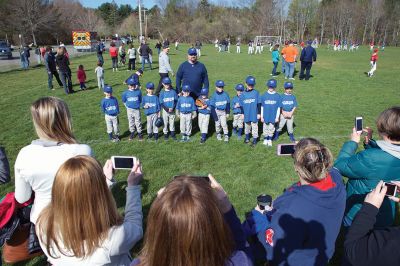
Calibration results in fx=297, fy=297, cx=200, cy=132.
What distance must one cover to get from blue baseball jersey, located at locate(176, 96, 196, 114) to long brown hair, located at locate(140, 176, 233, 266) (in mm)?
6438

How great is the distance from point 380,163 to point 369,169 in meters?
0.12

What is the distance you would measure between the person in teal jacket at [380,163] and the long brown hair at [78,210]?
249cm

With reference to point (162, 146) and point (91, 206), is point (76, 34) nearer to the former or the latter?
point (162, 146)

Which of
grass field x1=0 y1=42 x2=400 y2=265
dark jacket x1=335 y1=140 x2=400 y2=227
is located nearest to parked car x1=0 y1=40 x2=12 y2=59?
grass field x1=0 y1=42 x2=400 y2=265

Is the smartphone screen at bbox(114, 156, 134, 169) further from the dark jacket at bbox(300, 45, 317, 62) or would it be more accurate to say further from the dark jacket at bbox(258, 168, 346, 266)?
the dark jacket at bbox(300, 45, 317, 62)

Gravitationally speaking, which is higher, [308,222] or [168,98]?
[168,98]

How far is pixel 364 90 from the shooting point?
1496 centimetres

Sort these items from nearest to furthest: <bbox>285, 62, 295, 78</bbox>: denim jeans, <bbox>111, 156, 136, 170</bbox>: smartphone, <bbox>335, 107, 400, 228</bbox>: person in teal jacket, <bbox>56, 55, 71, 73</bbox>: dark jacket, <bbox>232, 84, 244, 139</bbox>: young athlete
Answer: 1. <bbox>111, 156, 136, 170</bbox>: smartphone
2. <bbox>335, 107, 400, 228</bbox>: person in teal jacket
3. <bbox>232, 84, 244, 139</bbox>: young athlete
4. <bbox>56, 55, 71, 73</bbox>: dark jacket
5. <bbox>285, 62, 295, 78</bbox>: denim jeans

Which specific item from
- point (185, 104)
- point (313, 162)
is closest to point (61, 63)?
point (185, 104)

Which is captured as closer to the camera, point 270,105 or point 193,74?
point 270,105

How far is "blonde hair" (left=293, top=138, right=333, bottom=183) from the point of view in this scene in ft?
8.63

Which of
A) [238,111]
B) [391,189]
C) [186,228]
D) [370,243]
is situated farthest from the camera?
[238,111]

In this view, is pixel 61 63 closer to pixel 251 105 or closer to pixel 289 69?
pixel 251 105

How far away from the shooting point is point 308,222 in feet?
8.48
